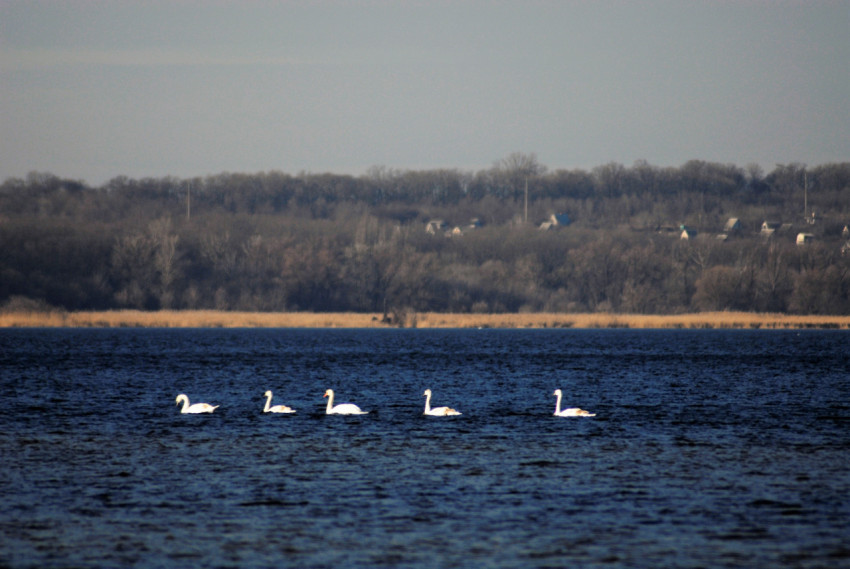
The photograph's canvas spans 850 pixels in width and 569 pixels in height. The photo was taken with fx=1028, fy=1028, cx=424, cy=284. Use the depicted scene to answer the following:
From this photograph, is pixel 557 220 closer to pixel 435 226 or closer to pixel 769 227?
pixel 435 226

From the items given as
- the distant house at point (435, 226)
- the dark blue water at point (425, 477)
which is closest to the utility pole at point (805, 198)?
the distant house at point (435, 226)

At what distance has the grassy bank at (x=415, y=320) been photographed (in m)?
94.8

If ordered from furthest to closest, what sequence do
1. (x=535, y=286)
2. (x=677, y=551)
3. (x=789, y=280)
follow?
(x=535, y=286) → (x=789, y=280) → (x=677, y=551)

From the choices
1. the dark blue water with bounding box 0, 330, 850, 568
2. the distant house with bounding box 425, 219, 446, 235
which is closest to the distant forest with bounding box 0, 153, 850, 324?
the distant house with bounding box 425, 219, 446, 235

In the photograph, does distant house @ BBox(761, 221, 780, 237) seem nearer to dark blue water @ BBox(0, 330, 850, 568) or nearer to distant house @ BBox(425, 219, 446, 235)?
distant house @ BBox(425, 219, 446, 235)

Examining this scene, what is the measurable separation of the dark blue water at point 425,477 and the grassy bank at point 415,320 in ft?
175

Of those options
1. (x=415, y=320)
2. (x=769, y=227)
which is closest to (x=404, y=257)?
(x=415, y=320)

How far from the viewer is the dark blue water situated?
49.1 feet

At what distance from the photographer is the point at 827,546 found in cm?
1502

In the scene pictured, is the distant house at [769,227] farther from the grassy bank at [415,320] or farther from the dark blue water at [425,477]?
the dark blue water at [425,477]

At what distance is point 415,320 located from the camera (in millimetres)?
114500

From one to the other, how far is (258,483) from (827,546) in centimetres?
1028

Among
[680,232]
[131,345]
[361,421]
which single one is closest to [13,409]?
[361,421]

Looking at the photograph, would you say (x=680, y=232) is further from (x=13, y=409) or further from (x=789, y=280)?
(x=13, y=409)
